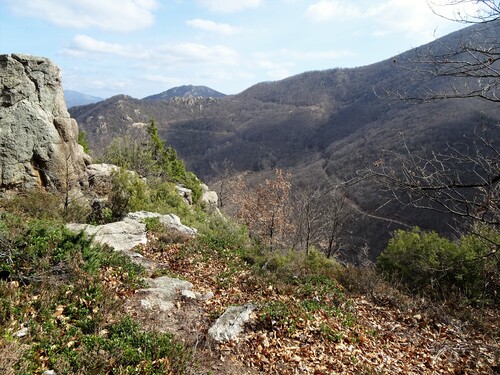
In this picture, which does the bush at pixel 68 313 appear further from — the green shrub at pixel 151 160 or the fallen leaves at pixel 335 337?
the green shrub at pixel 151 160

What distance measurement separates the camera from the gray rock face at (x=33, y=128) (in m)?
12.2

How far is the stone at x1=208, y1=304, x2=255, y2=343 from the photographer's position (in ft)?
18.9

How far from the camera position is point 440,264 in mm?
10391

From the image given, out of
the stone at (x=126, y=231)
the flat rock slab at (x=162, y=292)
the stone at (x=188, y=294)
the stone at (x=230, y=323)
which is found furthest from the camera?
the stone at (x=126, y=231)

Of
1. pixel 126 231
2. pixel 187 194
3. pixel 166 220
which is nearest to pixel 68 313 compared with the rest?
pixel 126 231

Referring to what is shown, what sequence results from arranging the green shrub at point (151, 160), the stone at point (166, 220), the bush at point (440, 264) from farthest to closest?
the green shrub at point (151, 160), the stone at point (166, 220), the bush at point (440, 264)

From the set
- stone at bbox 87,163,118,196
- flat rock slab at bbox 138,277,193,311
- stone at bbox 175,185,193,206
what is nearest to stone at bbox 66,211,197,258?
flat rock slab at bbox 138,277,193,311

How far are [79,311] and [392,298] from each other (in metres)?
7.02

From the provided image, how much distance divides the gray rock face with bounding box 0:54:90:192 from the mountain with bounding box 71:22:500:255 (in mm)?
37803

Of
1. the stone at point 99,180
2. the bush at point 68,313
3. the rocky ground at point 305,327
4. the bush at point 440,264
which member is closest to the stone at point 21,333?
the bush at point 68,313

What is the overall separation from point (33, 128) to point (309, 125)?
119 metres

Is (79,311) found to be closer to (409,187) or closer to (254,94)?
(409,187)

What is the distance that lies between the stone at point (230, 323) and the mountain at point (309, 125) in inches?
1535

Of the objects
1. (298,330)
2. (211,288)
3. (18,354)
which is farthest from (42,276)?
(298,330)
